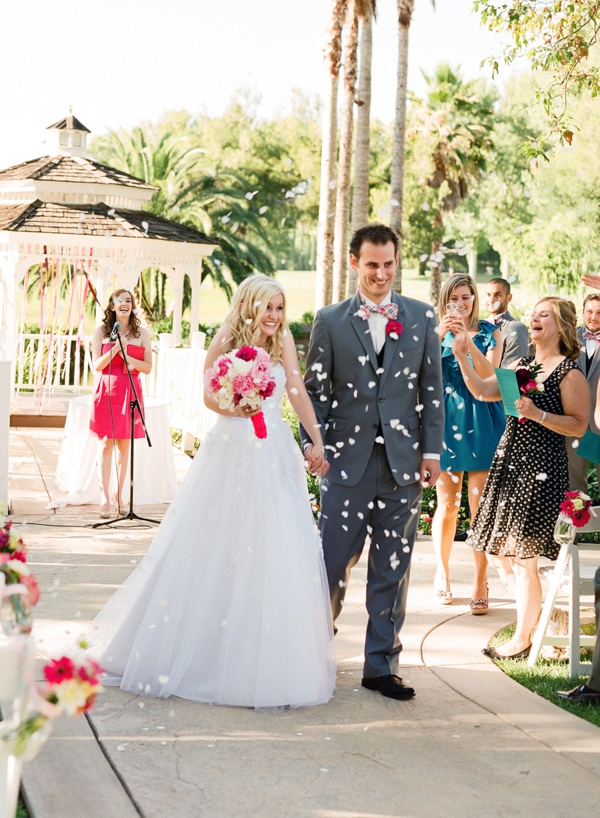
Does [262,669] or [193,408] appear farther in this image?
[193,408]

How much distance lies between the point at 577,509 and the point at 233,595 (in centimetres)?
175

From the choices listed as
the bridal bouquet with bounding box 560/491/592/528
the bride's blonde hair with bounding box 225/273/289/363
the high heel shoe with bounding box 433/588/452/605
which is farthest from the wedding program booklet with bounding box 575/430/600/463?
the bride's blonde hair with bounding box 225/273/289/363

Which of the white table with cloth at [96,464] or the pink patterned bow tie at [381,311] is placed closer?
the pink patterned bow tie at [381,311]

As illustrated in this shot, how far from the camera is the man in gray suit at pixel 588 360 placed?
665cm

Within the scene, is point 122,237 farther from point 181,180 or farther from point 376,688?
point 181,180

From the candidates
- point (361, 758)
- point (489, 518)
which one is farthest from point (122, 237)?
point (361, 758)

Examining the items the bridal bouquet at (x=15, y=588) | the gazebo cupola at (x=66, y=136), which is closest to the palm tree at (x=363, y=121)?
the gazebo cupola at (x=66, y=136)

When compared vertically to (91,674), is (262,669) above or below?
below

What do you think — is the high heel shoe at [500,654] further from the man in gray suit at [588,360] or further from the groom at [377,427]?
the man in gray suit at [588,360]

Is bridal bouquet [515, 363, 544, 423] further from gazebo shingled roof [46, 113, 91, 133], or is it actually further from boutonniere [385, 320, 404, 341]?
gazebo shingled roof [46, 113, 91, 133]

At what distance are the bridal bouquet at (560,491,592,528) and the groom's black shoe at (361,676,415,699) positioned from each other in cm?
116

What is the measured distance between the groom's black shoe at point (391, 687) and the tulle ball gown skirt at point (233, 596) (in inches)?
8.8

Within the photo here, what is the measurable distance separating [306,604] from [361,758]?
0.84 meters

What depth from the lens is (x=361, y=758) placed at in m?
3.92
